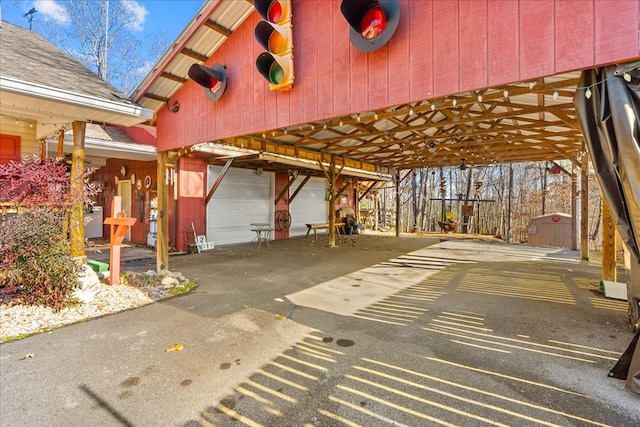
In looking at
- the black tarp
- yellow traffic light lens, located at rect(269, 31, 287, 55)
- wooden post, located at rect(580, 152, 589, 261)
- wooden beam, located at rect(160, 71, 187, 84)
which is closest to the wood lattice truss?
wooden post, located at rect(580, 152, 589, 261)

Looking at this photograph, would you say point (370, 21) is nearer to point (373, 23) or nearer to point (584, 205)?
point (373, 23)

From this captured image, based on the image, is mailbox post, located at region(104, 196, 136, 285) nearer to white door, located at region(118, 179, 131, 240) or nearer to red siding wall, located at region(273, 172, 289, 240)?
white door, located at region(118, 179, 131, 240)

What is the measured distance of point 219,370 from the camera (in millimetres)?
2393

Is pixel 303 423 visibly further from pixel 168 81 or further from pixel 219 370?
pixel 168 81

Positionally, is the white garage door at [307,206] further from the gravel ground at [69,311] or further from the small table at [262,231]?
the gravel ground at [69,311]

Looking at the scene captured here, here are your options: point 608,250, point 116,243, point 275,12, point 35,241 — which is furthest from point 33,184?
point 608,250

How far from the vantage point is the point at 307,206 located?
12797 mm

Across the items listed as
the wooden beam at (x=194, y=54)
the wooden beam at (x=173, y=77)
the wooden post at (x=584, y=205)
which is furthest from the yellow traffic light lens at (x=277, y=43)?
the wooden post at (x=584, y=205)

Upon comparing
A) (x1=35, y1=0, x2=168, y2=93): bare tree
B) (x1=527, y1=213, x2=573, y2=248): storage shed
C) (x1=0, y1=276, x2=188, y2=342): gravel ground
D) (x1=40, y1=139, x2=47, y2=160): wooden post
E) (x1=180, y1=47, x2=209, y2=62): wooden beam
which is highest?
(x1=35, y1=0, x2=168, y2=93): bare tree

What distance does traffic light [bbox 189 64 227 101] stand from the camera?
460 cm

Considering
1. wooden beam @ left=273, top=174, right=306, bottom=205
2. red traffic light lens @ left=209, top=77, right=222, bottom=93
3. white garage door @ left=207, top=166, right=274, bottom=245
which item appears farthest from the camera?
wooden beam @ left=273, top=174, right=306, bottom=205

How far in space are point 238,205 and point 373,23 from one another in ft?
25.3

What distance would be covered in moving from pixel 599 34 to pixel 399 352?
2.96m

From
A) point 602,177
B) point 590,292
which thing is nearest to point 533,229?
point 590,292
